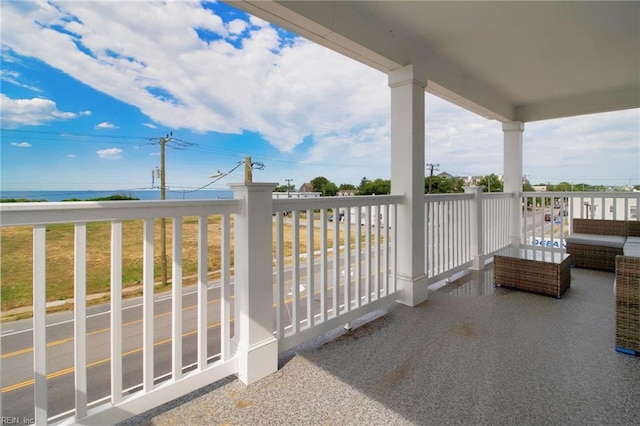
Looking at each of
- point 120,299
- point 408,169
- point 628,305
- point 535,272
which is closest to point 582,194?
point 535,272

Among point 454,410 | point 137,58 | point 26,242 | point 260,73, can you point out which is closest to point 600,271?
point 454,410

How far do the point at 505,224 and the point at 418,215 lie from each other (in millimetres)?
2795

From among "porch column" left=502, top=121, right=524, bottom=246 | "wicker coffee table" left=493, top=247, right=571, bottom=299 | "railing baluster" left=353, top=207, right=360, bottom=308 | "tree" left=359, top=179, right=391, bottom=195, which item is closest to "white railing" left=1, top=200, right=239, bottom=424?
"railing baluster" left=353, top=207, right=360, bottom=308

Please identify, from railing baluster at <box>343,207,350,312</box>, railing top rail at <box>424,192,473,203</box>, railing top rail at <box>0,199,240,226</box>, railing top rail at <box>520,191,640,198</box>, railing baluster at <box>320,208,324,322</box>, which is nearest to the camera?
railing top rail at <box>0,199,240,226</box>

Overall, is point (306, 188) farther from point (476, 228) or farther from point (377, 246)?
point (476, 228)

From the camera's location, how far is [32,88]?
9.70 meters

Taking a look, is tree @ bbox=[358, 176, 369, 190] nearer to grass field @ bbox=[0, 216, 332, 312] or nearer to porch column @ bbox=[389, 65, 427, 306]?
porch column @ bbox=[389, 65, 427, 306]

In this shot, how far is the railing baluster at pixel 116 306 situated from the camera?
1.37 m

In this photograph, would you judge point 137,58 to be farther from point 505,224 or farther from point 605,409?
point 605,409

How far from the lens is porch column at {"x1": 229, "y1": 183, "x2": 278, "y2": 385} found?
1752 mm

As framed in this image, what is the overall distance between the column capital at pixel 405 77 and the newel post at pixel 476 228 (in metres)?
1.84

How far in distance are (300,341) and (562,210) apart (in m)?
4.92

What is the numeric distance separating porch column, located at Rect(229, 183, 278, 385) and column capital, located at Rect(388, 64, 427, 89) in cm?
183

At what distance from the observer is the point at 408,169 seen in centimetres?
291
